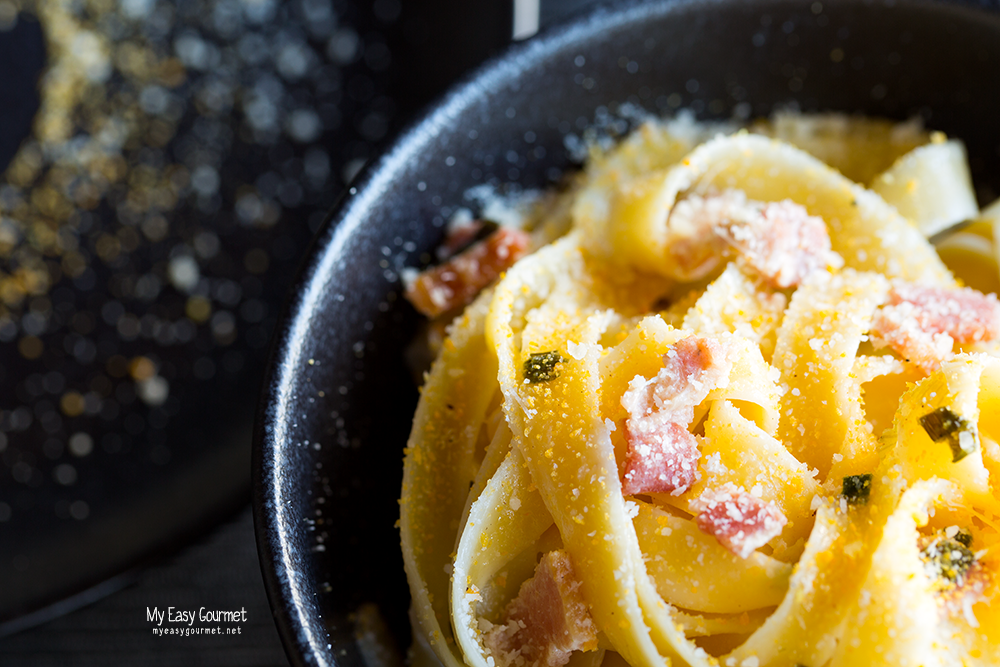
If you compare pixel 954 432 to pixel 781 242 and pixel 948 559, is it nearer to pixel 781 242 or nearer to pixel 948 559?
pixel 948 559

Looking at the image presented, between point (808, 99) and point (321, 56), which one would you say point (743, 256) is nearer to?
point (808, 99)

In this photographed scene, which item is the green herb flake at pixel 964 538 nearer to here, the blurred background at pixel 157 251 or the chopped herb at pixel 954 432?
the chopped herb at pixel 954 432

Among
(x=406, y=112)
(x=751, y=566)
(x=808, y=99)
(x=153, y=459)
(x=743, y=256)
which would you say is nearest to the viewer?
(x=751, y=566)

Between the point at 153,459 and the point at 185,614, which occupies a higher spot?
the point at 153,459

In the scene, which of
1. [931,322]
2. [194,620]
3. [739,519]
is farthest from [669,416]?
[194,620]

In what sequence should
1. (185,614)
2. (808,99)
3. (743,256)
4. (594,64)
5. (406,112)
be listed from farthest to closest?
(406,112) < (185,614) < (808,99) < (594,64) < (743,256)

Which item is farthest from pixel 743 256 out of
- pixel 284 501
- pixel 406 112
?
pixel 406 112

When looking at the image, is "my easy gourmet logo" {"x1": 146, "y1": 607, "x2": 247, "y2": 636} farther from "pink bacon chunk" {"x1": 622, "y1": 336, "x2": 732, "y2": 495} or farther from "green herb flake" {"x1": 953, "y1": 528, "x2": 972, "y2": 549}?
"green herb flake" {"x1": 953, "y1": 528, "x2": 972, "y2": 549}

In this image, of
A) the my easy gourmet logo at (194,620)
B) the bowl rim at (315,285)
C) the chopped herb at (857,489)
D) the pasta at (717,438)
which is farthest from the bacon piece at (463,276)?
the my easy gourmet logo at (194,620)
